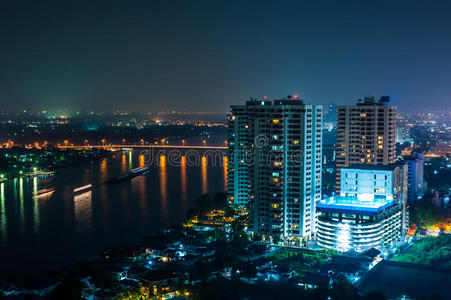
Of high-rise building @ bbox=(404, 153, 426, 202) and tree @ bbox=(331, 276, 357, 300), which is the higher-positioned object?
high-rise building @ bbox=(404, 153, 426, 202)

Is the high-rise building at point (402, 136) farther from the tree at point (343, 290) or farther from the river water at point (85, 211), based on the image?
the tree at point (343, 290)

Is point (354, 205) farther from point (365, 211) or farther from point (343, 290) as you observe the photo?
point (343, 290)

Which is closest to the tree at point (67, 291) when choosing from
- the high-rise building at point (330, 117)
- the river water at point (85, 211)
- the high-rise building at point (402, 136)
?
Result: the river water at point (85, 211)

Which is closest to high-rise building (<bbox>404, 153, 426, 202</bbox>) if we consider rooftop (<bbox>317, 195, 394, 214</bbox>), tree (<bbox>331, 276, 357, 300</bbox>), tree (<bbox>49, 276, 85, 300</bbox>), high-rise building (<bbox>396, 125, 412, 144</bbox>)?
rooftop (<bbox>317, 195, 394, 214</bbox>)

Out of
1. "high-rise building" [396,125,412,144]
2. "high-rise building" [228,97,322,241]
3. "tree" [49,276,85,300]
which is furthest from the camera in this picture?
"high-rise building" [396,125,412,144]

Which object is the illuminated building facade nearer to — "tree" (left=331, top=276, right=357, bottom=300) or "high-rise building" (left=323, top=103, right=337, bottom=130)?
"tree" (left=331, top=276, right=357, bottom=300)
